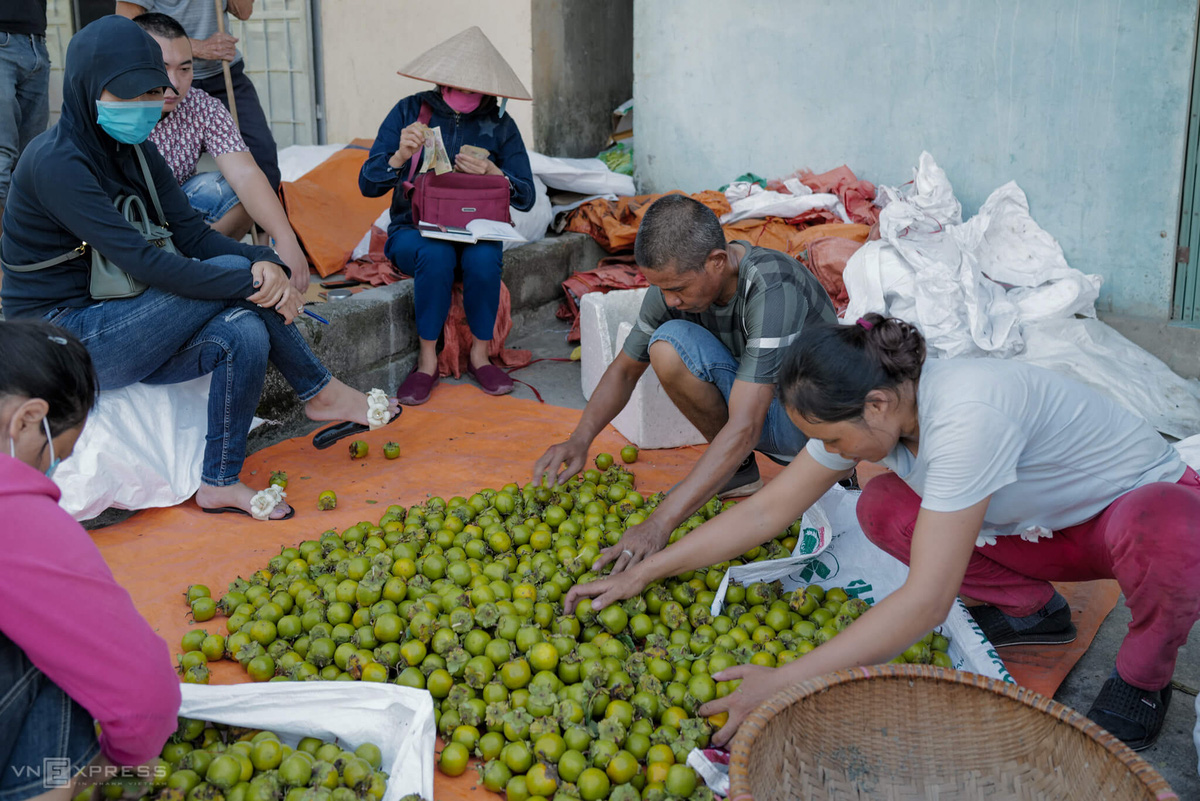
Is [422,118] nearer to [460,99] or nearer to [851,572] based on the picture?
[460,99]

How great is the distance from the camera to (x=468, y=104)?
4.85 meters

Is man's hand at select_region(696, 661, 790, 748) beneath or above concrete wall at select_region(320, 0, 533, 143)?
beneath

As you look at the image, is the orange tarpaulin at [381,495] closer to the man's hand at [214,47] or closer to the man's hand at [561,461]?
the man's hand at [561,461]

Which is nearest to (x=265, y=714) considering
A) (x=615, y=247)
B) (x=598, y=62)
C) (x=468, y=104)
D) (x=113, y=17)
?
(x=113, y=17)

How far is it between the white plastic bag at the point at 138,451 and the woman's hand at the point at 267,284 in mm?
459

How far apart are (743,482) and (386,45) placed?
5.22m

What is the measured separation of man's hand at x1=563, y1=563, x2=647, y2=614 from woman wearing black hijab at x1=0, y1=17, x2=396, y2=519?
4.73 ft

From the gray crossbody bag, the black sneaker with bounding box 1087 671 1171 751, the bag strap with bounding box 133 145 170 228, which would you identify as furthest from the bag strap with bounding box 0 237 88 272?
the black sneaker with bounding box 1087 671 1171 751

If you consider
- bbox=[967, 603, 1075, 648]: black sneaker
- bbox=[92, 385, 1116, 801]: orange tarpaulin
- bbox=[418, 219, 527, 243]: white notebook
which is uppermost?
bbox=[418, 219, 527, 243]: white notebook

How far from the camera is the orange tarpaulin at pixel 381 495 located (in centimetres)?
276

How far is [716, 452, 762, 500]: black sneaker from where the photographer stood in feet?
12.0

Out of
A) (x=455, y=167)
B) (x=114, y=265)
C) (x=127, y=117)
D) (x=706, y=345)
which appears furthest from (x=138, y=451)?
(x=455, y=167)

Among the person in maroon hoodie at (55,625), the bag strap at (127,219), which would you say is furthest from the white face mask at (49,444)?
the bag strap at (127,219)

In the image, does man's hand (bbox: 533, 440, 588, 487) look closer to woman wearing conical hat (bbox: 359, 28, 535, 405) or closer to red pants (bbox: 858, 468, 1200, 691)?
red pants (bbox: 858, 468, 1200, 691)
